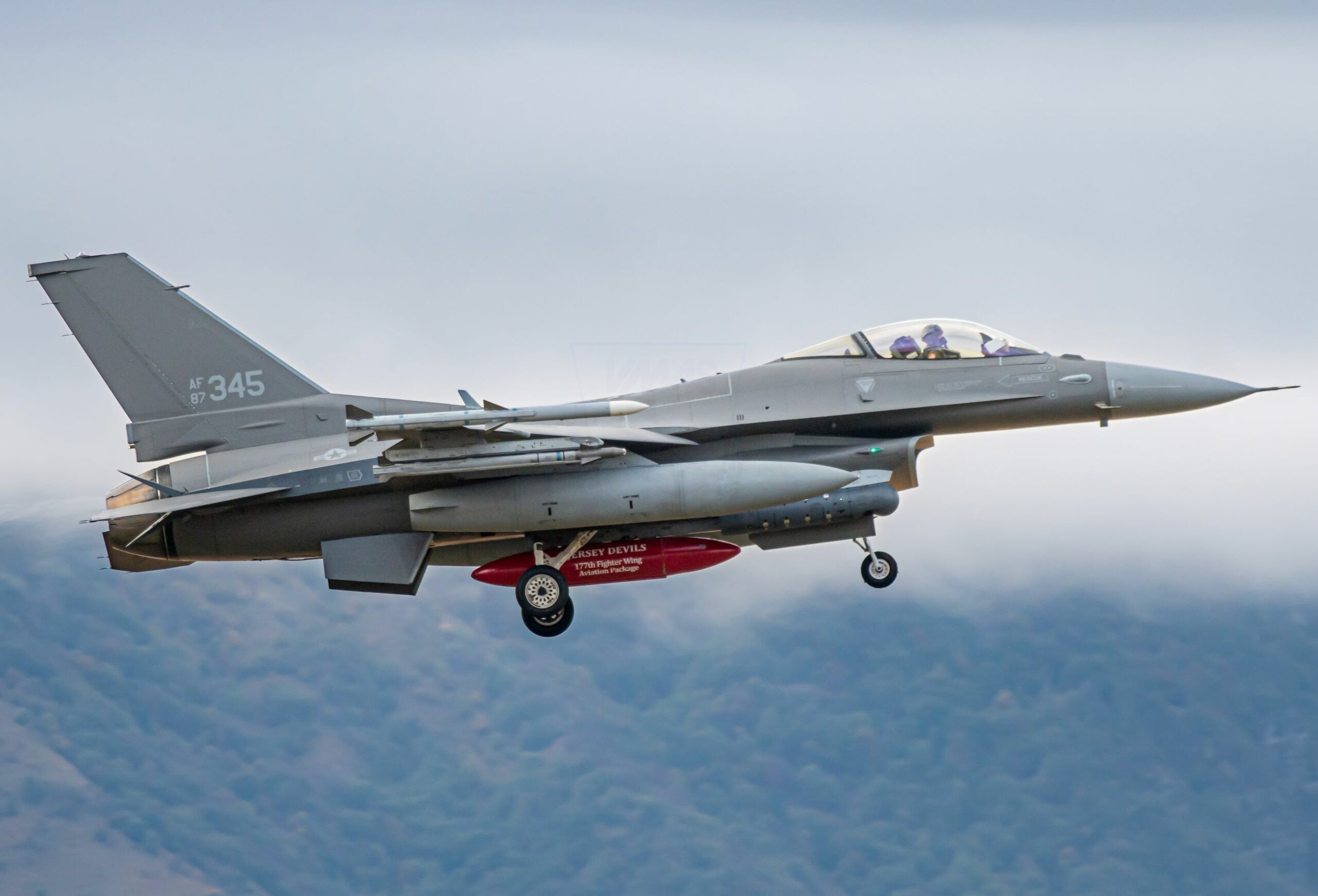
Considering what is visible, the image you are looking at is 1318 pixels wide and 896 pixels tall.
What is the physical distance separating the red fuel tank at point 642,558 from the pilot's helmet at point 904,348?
11.1ft

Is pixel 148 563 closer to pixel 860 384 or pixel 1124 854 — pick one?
pixel 860 384

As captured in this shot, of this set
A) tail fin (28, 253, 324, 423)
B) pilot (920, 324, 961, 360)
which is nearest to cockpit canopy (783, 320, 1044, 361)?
pilot (920, 324, 961, 360)

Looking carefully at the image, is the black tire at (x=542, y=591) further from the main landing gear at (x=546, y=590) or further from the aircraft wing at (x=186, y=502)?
the aircraft wing at (x=186, y=502)

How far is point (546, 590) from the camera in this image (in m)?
20.9

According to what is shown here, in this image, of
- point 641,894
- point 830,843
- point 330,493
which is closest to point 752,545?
point 330,493

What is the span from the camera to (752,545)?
2145 centimetres

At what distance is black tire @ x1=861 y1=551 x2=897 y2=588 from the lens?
829 inches

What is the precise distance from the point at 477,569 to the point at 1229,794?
119196 mm

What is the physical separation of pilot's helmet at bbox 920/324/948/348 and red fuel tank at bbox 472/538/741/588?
379 cm

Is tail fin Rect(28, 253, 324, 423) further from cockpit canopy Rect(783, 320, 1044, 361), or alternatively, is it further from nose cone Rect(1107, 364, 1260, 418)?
nose cone Rect(1107, 364, 1260, 418)

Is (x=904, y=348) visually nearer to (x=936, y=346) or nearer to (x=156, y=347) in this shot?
(x=936, y=346)

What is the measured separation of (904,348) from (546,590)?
577cm

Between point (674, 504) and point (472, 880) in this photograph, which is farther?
point (472, 880)

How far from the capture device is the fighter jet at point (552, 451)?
795 inches
